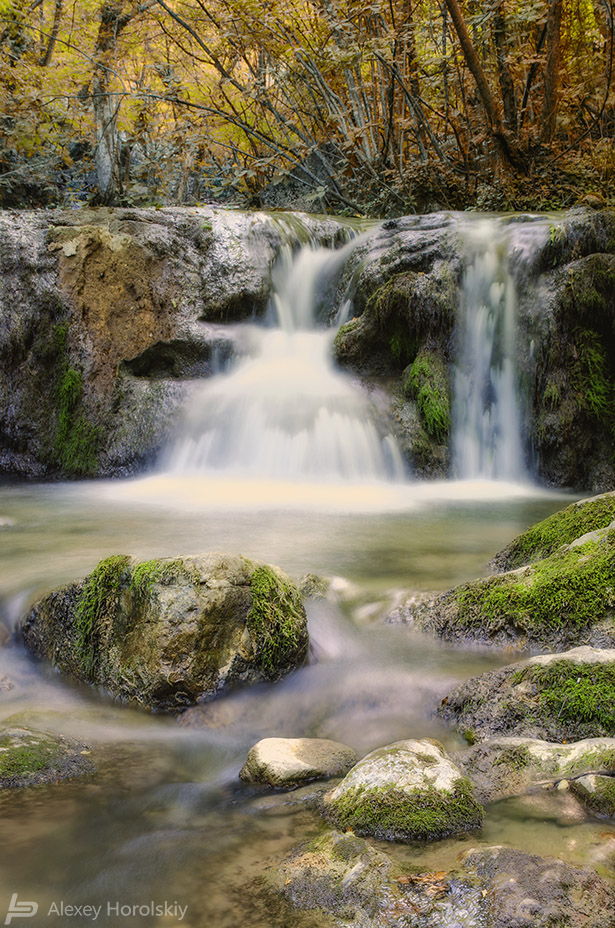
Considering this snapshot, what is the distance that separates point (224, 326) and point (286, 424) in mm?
2142

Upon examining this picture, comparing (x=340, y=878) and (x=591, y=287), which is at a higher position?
(x=591, y=287)

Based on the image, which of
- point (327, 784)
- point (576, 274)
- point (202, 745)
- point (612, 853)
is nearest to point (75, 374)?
point (576, 274)

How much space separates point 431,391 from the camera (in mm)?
7777

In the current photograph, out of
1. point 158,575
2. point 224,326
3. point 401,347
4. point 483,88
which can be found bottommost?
point 158,575

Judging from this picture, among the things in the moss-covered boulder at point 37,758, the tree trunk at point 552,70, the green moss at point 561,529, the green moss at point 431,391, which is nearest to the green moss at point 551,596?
the green moss at point 561,529

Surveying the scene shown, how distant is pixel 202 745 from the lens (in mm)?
2703

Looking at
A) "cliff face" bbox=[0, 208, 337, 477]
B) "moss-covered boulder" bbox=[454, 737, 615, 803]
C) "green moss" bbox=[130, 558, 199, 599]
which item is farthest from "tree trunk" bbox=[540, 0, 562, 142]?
"moss-covered boulder" bbox=[454, 737, 615, 803]

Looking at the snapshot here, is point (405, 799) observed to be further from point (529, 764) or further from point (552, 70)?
point (552, 70)

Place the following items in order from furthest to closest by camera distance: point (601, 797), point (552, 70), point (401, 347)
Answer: point (552, 70)
point (401, 347)
point (601, 797)

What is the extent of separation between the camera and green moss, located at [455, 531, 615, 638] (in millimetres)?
2971

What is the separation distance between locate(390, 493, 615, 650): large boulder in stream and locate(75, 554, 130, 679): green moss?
1.47 meters

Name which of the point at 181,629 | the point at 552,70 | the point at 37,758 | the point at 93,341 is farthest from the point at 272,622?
the point at 552,70

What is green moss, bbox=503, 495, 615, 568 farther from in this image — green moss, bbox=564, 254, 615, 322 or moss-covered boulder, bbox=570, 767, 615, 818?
green moss, bbox=564, 254, 615, 322

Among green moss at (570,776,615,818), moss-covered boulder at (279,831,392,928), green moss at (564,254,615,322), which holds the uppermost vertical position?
green moss at (564,254,615,322)
